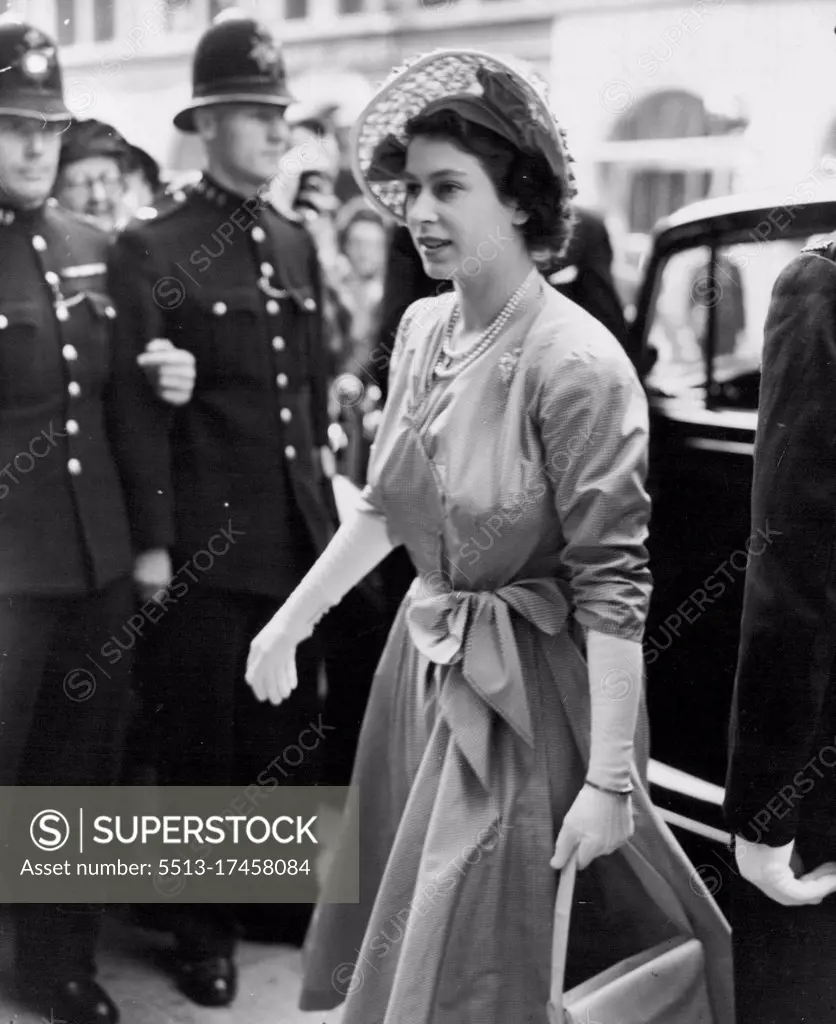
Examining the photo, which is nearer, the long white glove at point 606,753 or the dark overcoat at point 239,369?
the long white glove at point 606,753

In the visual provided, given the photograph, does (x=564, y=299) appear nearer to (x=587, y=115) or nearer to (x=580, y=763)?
(x=587, y=115)

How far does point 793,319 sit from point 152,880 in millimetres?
1905

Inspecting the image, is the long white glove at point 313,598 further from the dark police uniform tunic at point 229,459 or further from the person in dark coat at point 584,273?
the person in dark coat at point 584,273

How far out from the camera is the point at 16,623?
9.34 ft

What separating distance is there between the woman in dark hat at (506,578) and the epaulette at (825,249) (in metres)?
0.39

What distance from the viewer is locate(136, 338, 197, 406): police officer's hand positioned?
2.76 m

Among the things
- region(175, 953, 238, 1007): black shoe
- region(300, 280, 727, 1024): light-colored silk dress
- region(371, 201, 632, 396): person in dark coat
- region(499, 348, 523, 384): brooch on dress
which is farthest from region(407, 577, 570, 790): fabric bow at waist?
region(175, 953, 238, 1007): black shoe

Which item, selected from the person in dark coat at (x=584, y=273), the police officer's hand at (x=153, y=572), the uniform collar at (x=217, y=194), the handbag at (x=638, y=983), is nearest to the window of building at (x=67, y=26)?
the uniform collar at (x=217, y=194)

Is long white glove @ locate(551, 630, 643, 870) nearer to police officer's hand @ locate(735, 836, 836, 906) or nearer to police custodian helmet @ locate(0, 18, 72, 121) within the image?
police officer's hand @ locate(735, 836, 836, 906)

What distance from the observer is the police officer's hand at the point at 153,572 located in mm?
2816

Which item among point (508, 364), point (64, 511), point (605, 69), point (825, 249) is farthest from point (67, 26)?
point (825, 249)

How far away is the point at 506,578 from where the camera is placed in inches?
91.4

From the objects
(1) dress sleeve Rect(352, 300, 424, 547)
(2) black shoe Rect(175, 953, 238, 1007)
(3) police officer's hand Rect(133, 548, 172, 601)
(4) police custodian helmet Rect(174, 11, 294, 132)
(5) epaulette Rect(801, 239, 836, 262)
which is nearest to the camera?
(5) epaulette Rect(801, 239, 836, 262)

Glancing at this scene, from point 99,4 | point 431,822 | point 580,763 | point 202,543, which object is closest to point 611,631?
point 580,763
